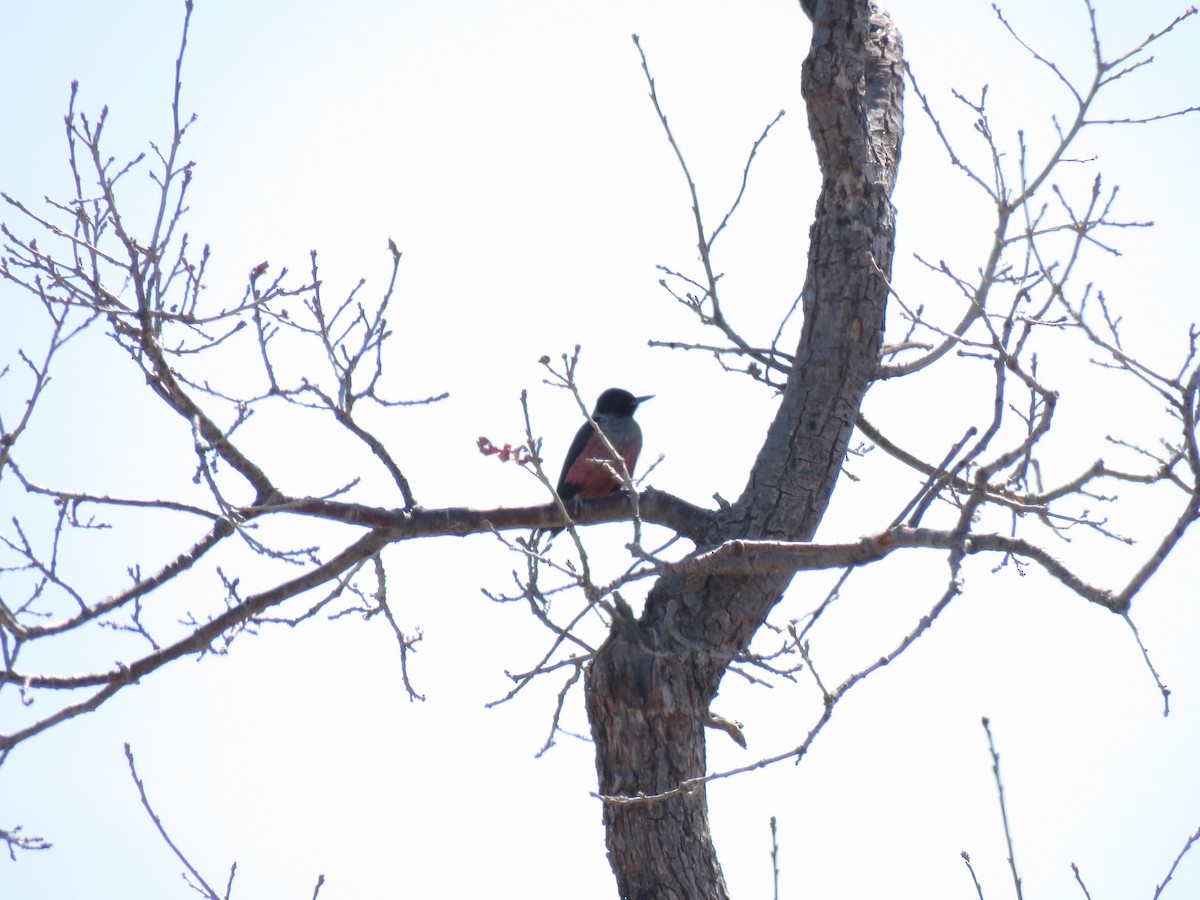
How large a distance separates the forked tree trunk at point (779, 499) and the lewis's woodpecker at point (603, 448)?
1.61 m

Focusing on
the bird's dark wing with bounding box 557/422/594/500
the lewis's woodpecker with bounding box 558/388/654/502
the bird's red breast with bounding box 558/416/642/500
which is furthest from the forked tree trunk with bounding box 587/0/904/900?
the bird's dark wing with bounding box 557/422/594/500

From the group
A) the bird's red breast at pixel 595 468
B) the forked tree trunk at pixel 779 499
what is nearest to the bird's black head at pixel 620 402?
the bird's red breast at pixel 595 468

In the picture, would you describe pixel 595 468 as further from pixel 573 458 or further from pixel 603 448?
pixel 573 458

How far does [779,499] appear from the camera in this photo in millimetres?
4551

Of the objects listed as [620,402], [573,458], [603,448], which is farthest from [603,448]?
[620,402]

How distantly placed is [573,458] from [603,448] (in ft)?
2.56

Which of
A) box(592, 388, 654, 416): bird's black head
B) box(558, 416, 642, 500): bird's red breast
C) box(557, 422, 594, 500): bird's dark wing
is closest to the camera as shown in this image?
box(558, 416, 642, 500): bird's red breast

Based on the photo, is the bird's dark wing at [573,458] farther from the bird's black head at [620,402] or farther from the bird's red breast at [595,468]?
the bird's black head at [620,402]

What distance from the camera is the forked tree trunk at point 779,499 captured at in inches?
150

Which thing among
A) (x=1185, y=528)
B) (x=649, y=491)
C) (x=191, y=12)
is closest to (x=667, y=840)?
(x=649, y=491)

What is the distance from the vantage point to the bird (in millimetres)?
6824

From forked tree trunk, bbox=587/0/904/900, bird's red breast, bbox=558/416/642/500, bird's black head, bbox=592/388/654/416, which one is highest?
bird's black head, bbox=592/388/654/416

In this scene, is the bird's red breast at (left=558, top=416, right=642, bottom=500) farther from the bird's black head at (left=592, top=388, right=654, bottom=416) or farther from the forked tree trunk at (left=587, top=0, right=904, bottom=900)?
the forked tree trunk at (left=587, top=0, right=904, bottom=900)

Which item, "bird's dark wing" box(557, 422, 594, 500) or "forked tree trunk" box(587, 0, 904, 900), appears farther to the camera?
"bird's dark wing" box(557, 422, 594, 500)
